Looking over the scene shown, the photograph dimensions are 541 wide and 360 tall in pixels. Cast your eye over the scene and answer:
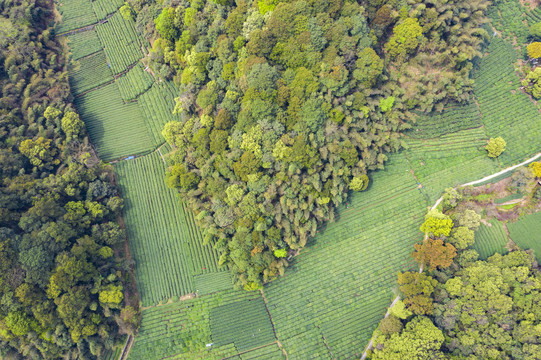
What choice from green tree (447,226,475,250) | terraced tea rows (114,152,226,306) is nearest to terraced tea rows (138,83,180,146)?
terraced tea rows (114,152,226,306)

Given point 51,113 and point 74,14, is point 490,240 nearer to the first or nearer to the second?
point 51,113

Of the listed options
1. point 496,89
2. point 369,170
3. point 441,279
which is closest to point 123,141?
point 369,170

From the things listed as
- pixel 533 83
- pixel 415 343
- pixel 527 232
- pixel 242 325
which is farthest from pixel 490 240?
pixel 242 325

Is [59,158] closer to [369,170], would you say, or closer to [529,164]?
[369,170]

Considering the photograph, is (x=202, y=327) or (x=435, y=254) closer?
(x=435, y=254)

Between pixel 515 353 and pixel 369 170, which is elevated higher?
pixel 369 170

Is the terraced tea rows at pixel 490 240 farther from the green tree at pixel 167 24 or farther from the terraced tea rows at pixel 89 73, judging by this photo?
the terraced tea rows at pixel 89 73
